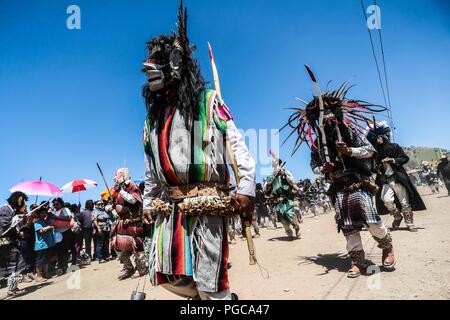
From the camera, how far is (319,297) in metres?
3.35

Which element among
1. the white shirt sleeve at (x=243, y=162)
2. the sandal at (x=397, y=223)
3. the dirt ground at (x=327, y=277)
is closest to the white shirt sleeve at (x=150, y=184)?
the white shirt sleeve at (x=243, y=162)

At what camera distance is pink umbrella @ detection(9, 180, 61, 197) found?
762cm

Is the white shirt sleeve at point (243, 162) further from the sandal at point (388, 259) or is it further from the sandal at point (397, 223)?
the sandal at point (397, 223)

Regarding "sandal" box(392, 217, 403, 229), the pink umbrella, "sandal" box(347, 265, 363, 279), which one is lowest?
"sandal" box(392, 217, 403, 229)

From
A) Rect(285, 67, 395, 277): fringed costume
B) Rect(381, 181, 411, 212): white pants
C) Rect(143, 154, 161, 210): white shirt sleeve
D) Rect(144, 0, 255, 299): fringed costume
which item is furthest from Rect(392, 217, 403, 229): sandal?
Rect(143, 154, 161, 210): white shirt sleeve

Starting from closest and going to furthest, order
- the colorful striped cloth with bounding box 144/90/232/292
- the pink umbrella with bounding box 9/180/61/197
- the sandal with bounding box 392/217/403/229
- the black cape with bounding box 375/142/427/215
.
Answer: the colorful striped cloth with bounding box 144/90/232/292 < the black cape with bounding box 375/142/427/215 < the sandal with bounding box 392/217/403/229 < the pink umbrella with bounding box 9/180/61/197

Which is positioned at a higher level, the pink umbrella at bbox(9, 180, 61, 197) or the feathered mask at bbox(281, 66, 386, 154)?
the feathered mask at bbox(281, 66, 386, 154)

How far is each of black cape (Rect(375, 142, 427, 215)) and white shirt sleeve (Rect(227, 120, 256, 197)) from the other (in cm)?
579

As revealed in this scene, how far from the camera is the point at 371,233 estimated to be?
4168 mm

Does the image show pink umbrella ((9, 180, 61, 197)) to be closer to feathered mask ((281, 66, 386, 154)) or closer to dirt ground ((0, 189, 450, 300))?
dirt ground ((0, 189, 450, 300))

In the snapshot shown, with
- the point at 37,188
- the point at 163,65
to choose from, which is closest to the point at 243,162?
the point at 163,65
